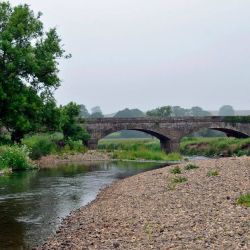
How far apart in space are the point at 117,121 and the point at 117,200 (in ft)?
176

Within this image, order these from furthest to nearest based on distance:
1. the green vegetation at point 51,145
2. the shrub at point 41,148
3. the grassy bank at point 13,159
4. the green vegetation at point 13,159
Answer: the green vegetation at point 51,145 → the shrub at point 41,148 → the green vegetation at point 13,159 → the grassy bank at point 13,159

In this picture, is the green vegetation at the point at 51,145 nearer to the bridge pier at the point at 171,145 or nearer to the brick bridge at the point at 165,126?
the brick bridge at the point at 165,126

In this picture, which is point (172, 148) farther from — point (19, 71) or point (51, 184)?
point (51, 184)

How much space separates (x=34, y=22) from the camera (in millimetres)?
48750

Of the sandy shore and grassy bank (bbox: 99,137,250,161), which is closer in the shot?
the sandy shore

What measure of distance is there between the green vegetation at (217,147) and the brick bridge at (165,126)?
3567 millimetres

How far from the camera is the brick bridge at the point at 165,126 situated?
245ft

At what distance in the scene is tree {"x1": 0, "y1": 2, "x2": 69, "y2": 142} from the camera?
4625 centimetres

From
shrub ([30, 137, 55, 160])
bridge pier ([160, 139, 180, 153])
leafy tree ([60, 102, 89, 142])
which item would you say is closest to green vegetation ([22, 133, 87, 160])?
shrub ([30, 137, 55, 160])

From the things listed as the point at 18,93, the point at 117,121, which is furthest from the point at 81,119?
the point at 18,93

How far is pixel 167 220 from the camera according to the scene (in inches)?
613

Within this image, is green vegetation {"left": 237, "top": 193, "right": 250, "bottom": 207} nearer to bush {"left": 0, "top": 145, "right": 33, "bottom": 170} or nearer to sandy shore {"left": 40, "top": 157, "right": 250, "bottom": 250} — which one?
sandy shore {"left": 40, "top": 157, "right": 250, "bottom": 250}

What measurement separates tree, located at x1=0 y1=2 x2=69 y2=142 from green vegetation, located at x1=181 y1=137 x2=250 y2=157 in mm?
30214

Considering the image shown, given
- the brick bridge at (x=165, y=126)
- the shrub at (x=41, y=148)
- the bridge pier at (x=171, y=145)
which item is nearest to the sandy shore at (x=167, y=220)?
the shrub at (x=41, y=148)
